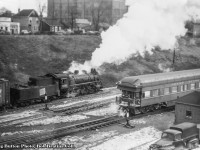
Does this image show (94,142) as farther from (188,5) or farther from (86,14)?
(86,14)

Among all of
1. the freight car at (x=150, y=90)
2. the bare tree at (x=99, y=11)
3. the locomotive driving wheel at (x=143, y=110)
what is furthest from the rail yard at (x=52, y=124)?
the bare tree at (x=99, y=11)

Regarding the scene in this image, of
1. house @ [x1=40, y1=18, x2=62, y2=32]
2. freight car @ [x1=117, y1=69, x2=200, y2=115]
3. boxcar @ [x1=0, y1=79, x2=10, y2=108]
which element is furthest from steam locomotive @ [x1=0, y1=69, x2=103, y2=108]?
house @ [x1=40, y1=18, x2=62, y2=32]

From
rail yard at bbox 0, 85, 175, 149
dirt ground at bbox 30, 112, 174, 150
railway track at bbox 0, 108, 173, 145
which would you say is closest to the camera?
dirt ground at bbox 30, 112, 174, 150

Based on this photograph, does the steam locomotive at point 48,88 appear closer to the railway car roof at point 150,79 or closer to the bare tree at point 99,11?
the railway car roof at point 150,79

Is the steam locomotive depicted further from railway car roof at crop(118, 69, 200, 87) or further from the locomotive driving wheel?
the locomotive driving wheel

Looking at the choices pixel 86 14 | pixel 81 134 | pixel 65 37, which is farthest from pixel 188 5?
pixel 86 14

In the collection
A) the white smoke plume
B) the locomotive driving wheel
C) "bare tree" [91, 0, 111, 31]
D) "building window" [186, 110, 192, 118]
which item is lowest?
the locomotive driving wheel
